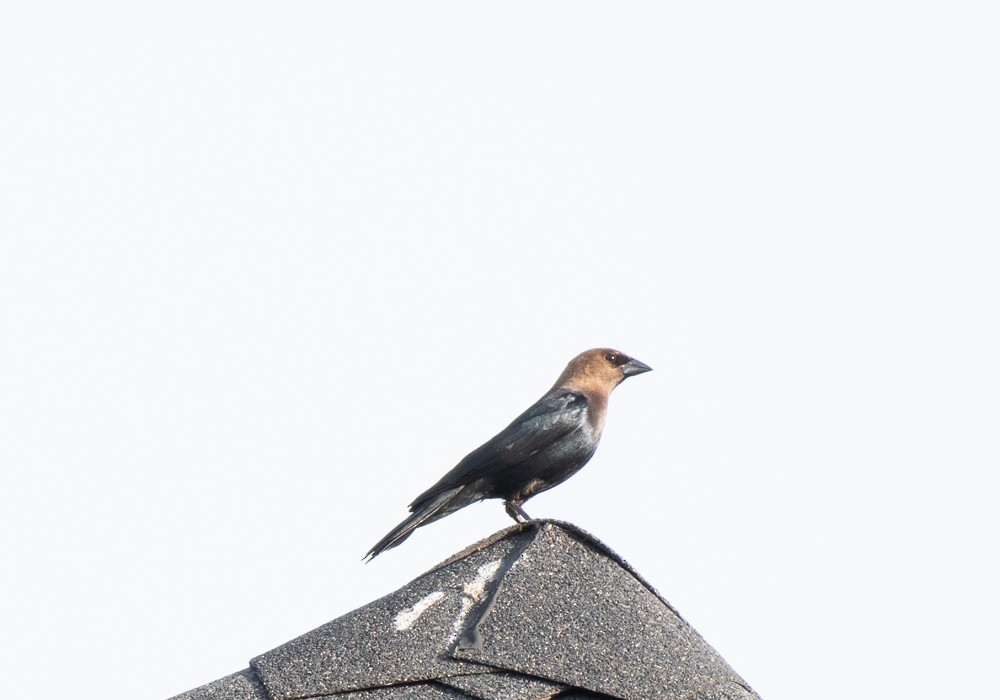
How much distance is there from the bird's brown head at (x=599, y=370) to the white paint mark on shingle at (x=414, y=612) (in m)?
3.65

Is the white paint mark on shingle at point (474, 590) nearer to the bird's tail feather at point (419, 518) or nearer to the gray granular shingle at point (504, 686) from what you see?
the gray granular shingle at point (504, 686)

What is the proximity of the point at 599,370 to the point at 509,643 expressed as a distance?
4220 mm

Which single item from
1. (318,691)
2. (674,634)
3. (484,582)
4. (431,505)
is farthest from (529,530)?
(431,505)

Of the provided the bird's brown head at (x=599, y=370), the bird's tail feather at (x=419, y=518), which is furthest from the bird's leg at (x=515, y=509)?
the bird's brown head at (x=599, y=370)

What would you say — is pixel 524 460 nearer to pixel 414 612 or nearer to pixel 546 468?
pixel 546 468

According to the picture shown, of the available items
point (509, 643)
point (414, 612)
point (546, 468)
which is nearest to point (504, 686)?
point (509, 643)

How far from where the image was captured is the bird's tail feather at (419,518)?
21.2 feet

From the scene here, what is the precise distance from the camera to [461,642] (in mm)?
3809

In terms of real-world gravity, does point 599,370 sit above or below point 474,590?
above

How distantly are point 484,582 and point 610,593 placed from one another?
0.41 m

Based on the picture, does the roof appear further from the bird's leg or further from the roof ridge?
the bird's leg

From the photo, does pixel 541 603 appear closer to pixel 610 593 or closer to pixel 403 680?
pixel 610 593

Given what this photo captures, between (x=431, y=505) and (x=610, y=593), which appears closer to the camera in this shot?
(x=610, y=593)

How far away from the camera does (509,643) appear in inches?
150
